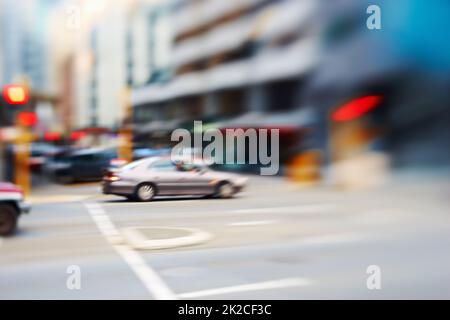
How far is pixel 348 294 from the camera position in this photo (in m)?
2.10

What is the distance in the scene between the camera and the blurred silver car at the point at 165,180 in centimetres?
196

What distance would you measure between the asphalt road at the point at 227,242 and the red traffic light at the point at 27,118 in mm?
306

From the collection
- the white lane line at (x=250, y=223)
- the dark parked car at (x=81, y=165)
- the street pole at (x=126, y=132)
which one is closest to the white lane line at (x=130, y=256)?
the dark parked car at (x=81, y=165)

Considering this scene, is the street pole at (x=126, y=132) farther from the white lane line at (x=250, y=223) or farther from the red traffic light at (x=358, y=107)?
the red traffic light at (x=358, y=107)

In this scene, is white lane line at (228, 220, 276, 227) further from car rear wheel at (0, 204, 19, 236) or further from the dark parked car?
car rear wheel at (0, 204, 19, 236)

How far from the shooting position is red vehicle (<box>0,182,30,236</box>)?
199 cm

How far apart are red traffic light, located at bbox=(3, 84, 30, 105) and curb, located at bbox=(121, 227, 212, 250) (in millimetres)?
696

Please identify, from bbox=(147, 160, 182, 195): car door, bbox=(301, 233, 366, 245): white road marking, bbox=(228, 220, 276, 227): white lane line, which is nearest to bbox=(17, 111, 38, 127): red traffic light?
bbox=(147, 160, 182, 195): car door

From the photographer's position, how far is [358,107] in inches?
75.1

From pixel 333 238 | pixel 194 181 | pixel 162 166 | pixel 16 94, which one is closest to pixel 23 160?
pixel 16 94

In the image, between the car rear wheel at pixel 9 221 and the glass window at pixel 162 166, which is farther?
the car rear wheel at pixel 9 221

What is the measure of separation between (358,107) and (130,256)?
1098 millimetres
